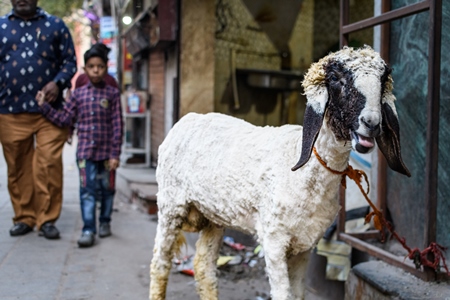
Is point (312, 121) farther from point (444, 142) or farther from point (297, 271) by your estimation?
point (444, 142)

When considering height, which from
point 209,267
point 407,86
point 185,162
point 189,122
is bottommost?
point 209,267

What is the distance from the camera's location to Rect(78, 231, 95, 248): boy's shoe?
5078mm

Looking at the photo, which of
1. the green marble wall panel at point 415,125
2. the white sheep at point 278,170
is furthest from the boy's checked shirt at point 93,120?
the green marble wall panel at point 415,125

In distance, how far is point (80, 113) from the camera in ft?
17.3

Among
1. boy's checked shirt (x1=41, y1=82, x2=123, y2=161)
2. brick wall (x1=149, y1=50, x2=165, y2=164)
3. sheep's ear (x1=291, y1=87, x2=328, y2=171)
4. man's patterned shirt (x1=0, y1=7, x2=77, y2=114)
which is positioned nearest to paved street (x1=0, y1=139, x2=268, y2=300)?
boy's checked shirt (x1=41, y1=82, x2=123, y2=161)

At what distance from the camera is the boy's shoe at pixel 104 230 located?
217 inches

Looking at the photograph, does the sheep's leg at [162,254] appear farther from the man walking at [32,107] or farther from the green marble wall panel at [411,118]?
the man walking at [32,107]

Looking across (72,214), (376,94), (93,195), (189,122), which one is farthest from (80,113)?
(376,94)

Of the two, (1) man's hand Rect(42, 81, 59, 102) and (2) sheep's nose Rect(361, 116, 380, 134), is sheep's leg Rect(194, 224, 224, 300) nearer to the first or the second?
(2) sheep's nose Rect(361, 116, 380, 134)

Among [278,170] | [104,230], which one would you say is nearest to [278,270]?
[278,170]

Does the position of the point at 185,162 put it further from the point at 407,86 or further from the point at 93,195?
the point at 93,195

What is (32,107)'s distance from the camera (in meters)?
5.18

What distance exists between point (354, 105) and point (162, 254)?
5.88 feet

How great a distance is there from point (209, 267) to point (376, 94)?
1835 mm
